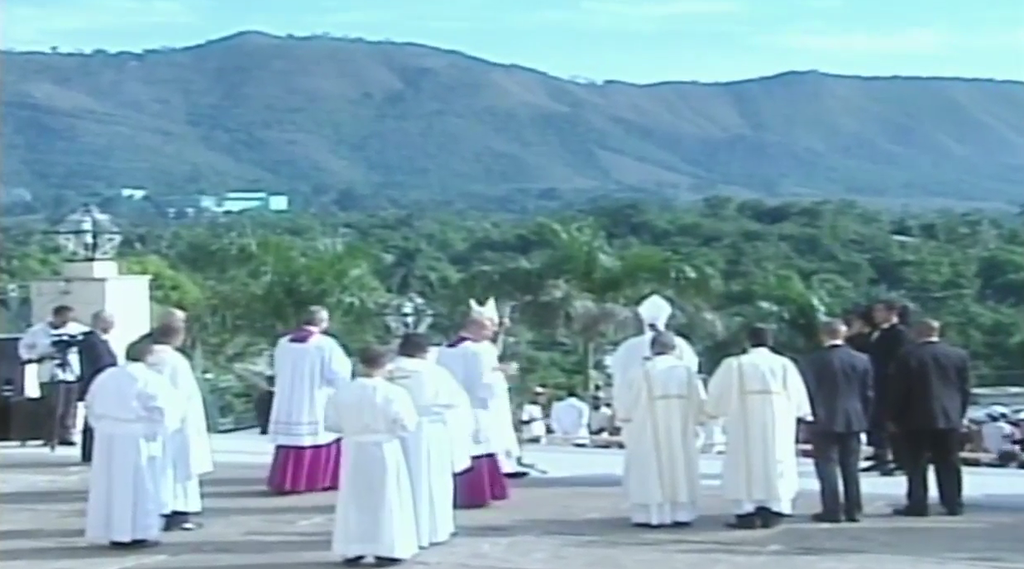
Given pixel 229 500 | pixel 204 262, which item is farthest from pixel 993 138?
pixel 229 500

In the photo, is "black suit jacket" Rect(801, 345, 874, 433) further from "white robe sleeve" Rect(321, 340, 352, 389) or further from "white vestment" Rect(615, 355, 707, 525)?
"white robe sleeve" Rect(321, 340, 352, 389)

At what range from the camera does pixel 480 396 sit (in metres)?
13.9

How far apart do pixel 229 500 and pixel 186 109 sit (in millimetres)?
77252

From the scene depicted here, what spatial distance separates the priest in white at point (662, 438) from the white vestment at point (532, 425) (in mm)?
8235

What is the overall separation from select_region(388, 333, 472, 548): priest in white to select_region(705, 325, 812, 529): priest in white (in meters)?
1.80

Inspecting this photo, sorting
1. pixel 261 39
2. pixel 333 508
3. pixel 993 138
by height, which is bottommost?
pixel 333 508

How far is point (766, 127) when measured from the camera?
301 ft

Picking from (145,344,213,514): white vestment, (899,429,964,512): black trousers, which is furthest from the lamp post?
(899,429,964,512): black trousers

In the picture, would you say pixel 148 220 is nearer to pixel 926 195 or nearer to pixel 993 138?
pixel 926 195

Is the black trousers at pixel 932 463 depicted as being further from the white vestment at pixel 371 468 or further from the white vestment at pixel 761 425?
the white vestment at pixel 371 468

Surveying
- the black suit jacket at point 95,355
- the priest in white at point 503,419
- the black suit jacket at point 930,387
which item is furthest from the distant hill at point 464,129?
the black suit jacket at point 930,387

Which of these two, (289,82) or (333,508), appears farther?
(289,82)

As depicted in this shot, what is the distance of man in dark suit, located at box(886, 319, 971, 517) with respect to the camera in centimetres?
1261

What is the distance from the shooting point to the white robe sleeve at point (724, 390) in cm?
1251
